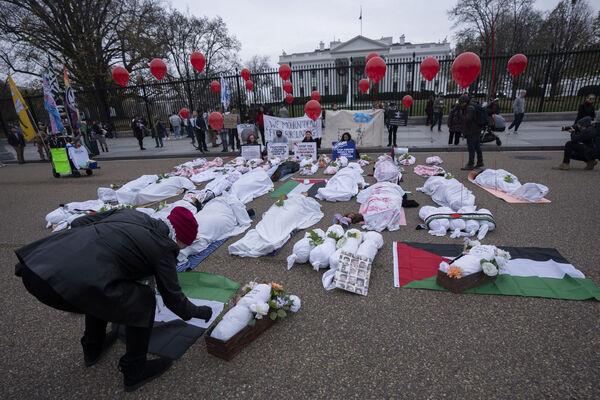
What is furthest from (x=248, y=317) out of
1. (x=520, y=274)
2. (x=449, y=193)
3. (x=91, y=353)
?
(x=449, y=193)

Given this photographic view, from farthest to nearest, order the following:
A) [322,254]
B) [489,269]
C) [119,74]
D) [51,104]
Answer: [51,104], [119,74], [322,254], [489,269]

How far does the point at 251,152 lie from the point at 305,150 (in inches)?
77.4

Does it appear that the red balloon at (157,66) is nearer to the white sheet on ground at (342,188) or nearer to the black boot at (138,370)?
the white sheet on ground at (342,188)

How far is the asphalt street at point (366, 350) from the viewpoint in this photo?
2.23m

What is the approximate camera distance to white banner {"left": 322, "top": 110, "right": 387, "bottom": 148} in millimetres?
11852

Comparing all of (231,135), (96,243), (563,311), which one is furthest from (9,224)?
(563,311)

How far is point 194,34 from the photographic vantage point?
29453 millimetres

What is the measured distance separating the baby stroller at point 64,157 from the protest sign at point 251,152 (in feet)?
18.8

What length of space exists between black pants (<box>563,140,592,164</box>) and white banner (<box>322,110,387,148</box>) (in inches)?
229

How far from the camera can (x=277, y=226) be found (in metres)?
4.71

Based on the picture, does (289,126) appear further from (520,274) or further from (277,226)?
(520,274)

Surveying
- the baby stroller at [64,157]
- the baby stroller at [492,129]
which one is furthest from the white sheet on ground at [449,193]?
the baby stroller at [64,157]

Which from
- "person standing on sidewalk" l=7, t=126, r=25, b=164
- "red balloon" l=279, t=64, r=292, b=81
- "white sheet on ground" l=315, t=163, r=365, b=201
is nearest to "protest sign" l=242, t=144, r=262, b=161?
"white sheet on ground" l=315, t=163, r=365, b=201

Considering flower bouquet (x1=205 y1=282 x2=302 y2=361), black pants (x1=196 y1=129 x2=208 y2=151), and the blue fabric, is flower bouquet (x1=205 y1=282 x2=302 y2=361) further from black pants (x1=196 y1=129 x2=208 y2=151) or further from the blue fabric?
black pants (x1=196 y1=129 x2=208 y2=151)
